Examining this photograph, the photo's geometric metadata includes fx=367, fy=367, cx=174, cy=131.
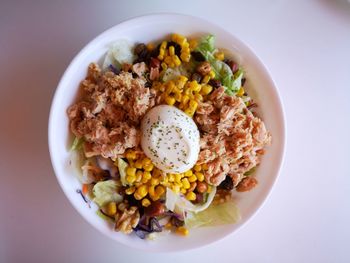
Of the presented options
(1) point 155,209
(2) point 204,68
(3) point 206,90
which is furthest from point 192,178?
(2) point 204,68

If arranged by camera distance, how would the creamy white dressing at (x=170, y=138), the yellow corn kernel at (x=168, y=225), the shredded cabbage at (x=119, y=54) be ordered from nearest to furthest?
the creamy white dressing at (x=170, y=138)
the shredded cabbage at (x=119, y=54)
the yellow corn kernel at (x=168, y=225)

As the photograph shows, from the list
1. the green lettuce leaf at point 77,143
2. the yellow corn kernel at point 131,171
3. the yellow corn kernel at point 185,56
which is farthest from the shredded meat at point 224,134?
the green lettuce leaf at point 77,143

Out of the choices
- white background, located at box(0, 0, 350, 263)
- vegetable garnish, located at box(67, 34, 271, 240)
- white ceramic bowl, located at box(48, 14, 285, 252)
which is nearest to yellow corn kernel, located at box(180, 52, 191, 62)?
vegetable garnish, located at box(67, 34, 271, 240)

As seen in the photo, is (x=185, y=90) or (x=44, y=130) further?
(x=44, y=130)

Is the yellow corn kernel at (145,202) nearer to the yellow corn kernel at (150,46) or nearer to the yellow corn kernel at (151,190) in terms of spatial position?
the yellow corn kernel at (151,190)

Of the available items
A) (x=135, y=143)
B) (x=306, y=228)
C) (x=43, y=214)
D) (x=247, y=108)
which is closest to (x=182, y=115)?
(x=135, y=143)

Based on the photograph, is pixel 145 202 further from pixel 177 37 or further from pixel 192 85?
pixel 177 37

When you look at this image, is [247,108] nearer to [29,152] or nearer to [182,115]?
[182,115]
